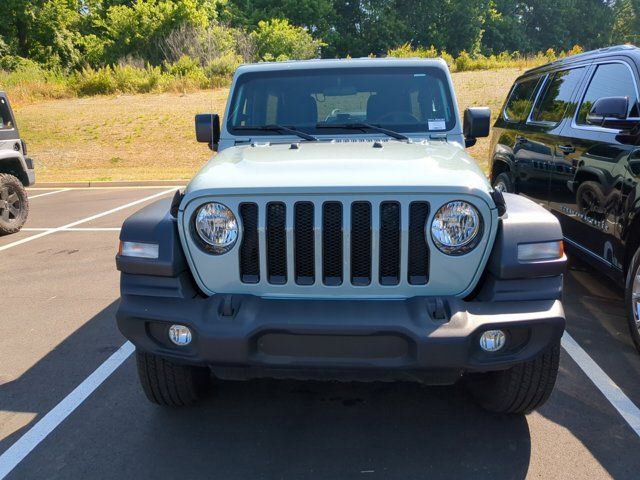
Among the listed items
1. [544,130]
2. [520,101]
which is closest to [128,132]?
[520,101]

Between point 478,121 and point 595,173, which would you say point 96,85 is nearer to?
point 478,121

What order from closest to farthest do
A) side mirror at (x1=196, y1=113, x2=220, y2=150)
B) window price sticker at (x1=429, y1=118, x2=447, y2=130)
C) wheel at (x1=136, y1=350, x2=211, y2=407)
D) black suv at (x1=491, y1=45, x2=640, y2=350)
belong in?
wheel at (x1=136, y1=350, x2=211, y2=407) → black suv at (x1=491, y1=45, x2=640, y2=350) → window price sticker at (x1=429, y1=118, x2=447, y2=130) → side mirror at (x1=196, y1=113, x2=220, y2=150)

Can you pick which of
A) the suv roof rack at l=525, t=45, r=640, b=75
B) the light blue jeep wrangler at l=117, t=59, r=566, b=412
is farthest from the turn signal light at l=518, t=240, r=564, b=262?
the suv roof rack at l=525, t=45, r=640, b=75

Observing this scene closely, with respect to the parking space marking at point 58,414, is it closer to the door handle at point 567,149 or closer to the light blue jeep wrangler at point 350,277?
the light blue jeep wrangler at point 350,277

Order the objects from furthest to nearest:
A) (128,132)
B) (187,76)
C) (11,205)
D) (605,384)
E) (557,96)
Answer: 1. (187,76)
2. (128,132)
3. (11,205)
4. (557,96)
5. (605,384)

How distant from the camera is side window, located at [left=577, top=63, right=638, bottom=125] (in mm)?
4199

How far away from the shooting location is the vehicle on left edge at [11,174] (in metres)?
8.20

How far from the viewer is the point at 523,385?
9.95 ft

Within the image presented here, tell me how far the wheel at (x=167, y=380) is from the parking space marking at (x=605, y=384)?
235cm

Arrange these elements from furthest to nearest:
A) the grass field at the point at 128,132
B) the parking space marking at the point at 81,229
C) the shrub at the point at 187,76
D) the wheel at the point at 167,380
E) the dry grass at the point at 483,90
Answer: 1. the shrub at the point at 187,76
2. the dry grass at the point at 483,90
3. the grass field at the point at 128,132
4. the parking space marking at the point at 81,229
5. the wheel at the point at 167,380

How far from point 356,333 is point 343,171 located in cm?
82

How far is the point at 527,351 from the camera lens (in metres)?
2.69

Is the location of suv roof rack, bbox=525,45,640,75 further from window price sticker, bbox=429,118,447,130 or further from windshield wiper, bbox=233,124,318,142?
windshield wiper, bbox=233,124,318,142

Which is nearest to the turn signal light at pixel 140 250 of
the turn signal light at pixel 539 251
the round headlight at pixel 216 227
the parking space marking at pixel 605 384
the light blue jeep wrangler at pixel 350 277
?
the light blue jeep wrangler at pixel 350 277
